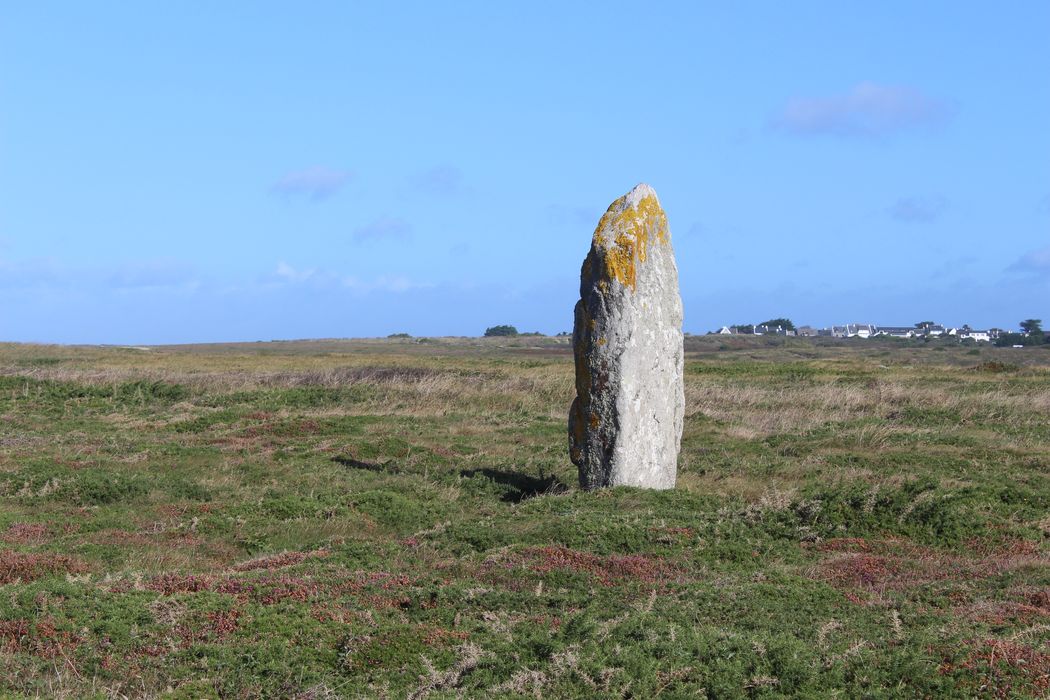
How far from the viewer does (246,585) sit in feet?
34.2

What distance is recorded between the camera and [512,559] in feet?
39.5

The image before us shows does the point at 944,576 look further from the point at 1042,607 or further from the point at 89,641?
the point at 89,641

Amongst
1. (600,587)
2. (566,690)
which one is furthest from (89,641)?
(600,587)

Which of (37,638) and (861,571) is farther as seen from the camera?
(861,571)

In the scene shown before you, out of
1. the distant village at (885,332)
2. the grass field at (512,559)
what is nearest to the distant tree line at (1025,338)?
the distant village at (885,332)

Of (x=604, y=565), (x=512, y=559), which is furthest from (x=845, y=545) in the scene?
(x=512, y=559)

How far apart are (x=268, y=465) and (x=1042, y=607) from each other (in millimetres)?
14708

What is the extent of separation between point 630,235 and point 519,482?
4.81m

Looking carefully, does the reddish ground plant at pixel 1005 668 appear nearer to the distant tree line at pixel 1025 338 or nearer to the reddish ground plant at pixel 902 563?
the reddish ground plant at pixel 902 563

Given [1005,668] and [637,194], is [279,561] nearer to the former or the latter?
[1005,668]

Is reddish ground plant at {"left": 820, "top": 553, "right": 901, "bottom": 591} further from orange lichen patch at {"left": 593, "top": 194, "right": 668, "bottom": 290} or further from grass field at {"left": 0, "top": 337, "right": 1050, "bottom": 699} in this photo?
orange lichen patch at {"left": 593, "top": 194, "right": 668, "bottom": 290}

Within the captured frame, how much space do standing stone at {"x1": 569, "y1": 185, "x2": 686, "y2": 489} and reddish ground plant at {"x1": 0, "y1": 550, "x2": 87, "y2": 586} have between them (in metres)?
8.43

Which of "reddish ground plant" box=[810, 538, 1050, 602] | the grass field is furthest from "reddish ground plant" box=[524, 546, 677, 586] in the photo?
"reddish ground plant" box=[810, 538, 1050, 602]

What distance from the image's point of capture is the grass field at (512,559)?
8.06m
